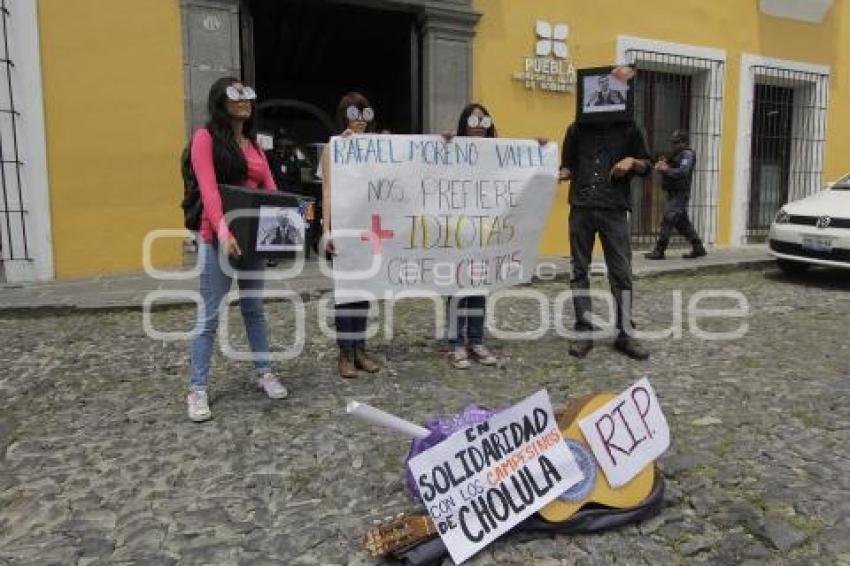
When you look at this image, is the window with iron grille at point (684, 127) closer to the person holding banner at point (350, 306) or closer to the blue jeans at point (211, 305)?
the person holding banner at point (350, 306)

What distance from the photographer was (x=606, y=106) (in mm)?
4598

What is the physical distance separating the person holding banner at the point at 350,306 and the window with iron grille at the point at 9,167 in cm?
460

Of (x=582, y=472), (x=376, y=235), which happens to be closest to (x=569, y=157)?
(x=376, y=235)

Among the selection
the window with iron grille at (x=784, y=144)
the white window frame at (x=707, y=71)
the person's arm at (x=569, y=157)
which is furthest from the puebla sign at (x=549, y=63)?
the person's arm at (x=569, y=157)

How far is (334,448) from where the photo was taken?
328 cm

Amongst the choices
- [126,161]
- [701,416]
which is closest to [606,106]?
[701,416]

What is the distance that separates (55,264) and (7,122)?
1486 mm

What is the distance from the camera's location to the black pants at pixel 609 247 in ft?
15.5

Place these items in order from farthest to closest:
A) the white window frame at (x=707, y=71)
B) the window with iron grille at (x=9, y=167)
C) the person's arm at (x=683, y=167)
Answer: the white window frame at (x=707, y=71) → the person's arm at (x=683, y=167) → the window with iron grille at (x=9, y=167)

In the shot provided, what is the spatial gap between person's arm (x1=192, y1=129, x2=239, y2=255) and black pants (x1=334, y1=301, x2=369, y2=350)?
1.01m

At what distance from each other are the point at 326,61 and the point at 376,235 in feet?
39.5

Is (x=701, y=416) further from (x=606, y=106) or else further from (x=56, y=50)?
(x=56, y=50)

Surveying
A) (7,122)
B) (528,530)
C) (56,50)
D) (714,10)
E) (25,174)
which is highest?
(714,10)

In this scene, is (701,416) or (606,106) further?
(606,106)
